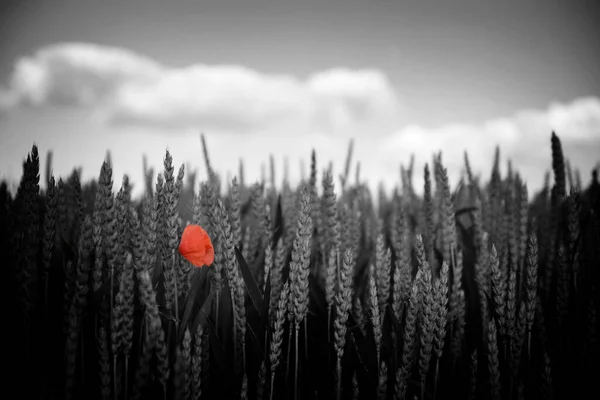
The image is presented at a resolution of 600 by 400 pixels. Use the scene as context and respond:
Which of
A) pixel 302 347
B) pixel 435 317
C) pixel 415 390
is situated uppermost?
pixel 435 317

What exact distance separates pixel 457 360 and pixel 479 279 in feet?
0.88

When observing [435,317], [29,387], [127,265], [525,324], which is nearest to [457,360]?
[525,324]

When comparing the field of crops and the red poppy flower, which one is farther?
the red poppy flower

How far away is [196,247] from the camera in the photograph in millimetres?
931

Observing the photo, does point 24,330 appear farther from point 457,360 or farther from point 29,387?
point 457,360

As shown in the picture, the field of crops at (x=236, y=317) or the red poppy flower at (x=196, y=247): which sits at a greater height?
the red poppy flower at (x=196, y=247)

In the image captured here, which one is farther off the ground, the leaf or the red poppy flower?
the red poppy flower

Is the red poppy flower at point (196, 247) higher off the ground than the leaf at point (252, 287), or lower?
higher

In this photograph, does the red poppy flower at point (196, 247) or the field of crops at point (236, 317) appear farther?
the red poppy flower at point (196, 247)

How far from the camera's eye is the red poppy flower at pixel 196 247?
2.96 feet

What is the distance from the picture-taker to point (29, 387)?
30.1 inches

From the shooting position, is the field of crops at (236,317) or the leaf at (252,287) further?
the leaf at (252,287)

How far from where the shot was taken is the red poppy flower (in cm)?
90

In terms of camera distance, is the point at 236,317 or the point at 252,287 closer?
the point at 236,317
